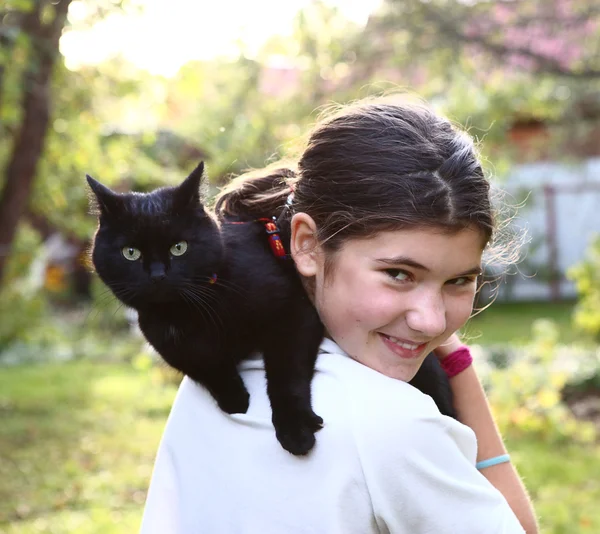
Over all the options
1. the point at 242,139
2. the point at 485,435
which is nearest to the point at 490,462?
the point at 485,435

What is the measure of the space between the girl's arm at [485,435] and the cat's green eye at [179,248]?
63 cm

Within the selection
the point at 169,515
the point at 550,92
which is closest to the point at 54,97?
the point at 550,92

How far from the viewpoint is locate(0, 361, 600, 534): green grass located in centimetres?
437

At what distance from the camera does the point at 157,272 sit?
5.29ft

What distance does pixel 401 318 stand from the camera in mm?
1344

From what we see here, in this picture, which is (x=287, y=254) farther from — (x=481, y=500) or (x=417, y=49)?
(x=417, y=49)

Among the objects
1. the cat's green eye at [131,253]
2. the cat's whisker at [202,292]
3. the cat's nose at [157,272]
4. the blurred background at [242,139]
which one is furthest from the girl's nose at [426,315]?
the blurred background at [242,139]

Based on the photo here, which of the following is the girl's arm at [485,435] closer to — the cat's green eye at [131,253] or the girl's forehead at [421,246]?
the girl's forehead at [421,246]

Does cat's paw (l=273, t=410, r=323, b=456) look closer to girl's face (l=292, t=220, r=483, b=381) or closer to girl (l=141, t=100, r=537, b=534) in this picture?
girl (l=141, t=100, r=537, b=534)

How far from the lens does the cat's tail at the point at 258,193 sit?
5.57ft

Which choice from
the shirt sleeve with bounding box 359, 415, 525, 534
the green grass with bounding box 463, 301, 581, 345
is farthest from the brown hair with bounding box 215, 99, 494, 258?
the green grass with bounding box 463, 301, 581, 345

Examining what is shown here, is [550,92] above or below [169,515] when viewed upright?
below

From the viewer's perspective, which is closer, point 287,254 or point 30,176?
point 287,254

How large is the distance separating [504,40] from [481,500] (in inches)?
218
